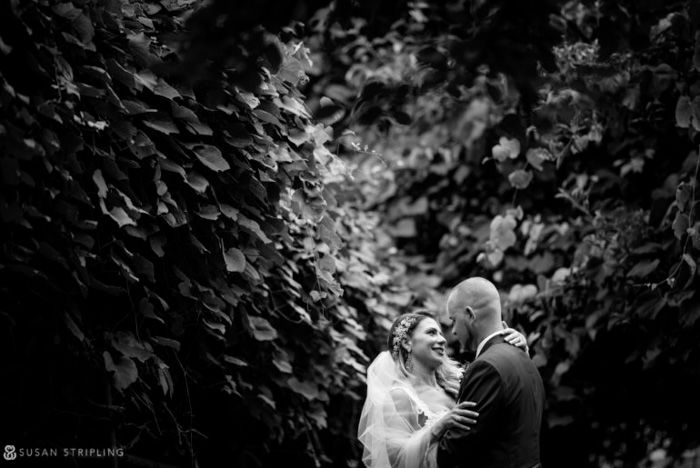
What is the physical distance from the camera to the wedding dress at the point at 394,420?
148 inches

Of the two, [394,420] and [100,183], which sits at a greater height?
[100,183]

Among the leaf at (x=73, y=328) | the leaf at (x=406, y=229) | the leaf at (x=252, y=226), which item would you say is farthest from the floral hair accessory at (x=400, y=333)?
the leaf at (x=406, y=229)

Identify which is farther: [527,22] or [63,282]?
[63,282]

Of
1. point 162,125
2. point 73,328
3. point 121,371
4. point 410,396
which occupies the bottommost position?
point 410,396

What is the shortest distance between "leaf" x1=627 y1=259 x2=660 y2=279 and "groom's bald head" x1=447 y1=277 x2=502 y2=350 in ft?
4.10

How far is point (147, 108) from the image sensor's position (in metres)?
3.06

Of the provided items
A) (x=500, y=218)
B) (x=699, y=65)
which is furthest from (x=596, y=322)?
(x=699, y=65)

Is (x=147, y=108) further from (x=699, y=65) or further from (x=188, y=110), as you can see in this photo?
(x=699, y=65)

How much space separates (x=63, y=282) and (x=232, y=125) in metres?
0.99

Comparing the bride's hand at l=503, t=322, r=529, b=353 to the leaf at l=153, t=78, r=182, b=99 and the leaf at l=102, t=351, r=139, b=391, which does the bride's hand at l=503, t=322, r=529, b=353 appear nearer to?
the leaf at l=102, t=351, r=139, b=391

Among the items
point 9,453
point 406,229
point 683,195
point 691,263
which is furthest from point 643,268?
point 9,453

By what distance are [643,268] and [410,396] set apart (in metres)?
1.56

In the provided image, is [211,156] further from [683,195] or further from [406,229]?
[406,229]

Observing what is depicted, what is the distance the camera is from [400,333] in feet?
13.8
